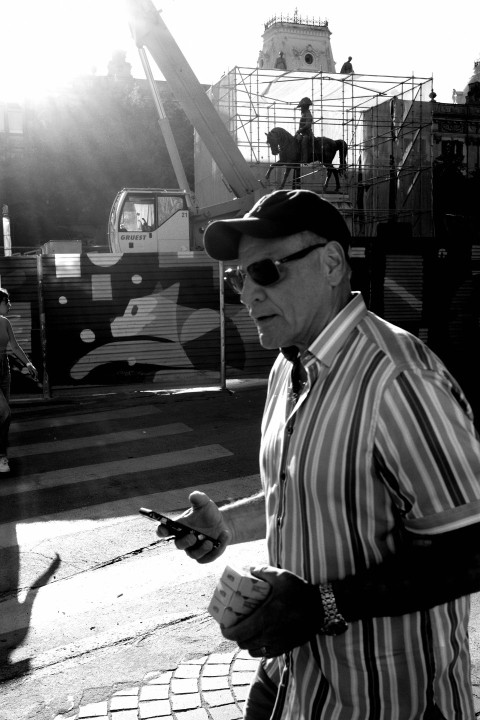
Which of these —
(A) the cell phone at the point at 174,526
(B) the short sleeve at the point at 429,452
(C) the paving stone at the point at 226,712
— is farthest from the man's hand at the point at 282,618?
(C) the paving stone at the point at 226,712

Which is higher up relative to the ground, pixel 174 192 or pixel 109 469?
pixel 174 192

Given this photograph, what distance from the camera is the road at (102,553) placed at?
13.2 feet

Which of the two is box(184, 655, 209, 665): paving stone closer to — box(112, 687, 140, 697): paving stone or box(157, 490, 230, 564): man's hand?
box(112, 687, 140, 697): paving stone

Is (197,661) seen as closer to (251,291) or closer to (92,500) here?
(251,291)

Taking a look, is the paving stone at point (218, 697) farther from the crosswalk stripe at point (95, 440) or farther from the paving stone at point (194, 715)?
the crosswalk stripe at point (95, 440)

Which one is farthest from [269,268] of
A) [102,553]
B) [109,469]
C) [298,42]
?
[298,42]

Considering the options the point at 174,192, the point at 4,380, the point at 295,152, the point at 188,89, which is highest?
the point at 188,89

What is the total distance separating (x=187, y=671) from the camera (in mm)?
3791

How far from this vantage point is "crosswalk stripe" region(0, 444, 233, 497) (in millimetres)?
7480

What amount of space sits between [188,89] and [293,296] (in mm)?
14857

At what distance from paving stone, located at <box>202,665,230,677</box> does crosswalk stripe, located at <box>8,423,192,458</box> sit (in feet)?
17.7

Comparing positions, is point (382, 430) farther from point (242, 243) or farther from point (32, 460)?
point (32, 460)

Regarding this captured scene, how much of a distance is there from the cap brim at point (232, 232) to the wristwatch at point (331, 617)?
33.2 inches

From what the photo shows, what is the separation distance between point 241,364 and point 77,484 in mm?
5969
